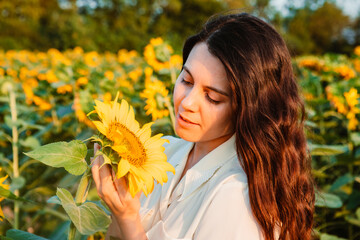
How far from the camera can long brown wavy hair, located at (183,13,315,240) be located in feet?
3.50

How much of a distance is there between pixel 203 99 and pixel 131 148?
0.29 metres

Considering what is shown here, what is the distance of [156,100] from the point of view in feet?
6.05

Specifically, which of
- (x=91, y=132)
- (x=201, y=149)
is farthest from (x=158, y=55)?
(x=201, y=149)

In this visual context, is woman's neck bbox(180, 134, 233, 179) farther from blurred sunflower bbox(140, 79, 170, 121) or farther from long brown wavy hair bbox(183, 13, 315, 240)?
blurred sunflower bbox(140, 79, 170, 121)

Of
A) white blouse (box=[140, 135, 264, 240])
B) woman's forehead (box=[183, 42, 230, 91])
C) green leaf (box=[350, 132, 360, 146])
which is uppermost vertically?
woman's forehead (box=[183, 42, 230, 91])

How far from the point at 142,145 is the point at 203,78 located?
276mm

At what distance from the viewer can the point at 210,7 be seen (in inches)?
1069

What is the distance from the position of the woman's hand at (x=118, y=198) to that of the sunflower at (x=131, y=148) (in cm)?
3

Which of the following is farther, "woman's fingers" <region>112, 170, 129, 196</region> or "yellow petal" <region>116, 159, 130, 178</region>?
"woman's fingers" <region>112, 170, 129, 196</region>

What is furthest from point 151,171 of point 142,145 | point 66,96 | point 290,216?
point 66,96

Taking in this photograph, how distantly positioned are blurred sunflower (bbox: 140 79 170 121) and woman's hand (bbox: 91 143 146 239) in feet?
2.75

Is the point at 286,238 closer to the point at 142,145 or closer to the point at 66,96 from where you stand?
the point at 142,145

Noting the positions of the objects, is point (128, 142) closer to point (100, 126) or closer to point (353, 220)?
point (100, 126)

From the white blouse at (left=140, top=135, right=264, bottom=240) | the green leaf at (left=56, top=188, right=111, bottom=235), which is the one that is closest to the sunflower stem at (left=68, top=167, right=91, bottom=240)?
the green leaf at (left=56, top=188, right=111, bottom=235)
